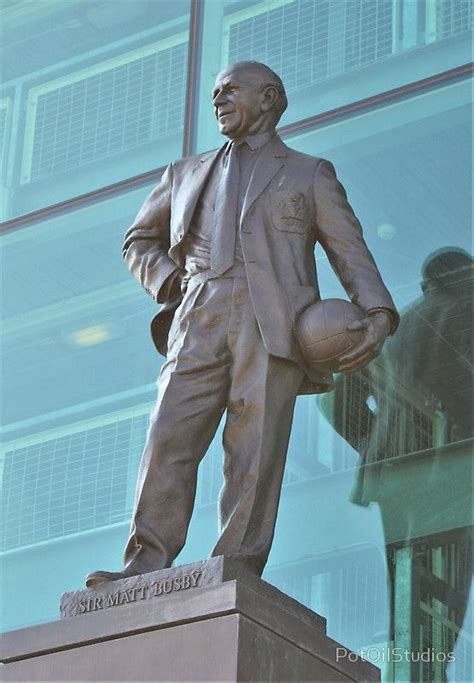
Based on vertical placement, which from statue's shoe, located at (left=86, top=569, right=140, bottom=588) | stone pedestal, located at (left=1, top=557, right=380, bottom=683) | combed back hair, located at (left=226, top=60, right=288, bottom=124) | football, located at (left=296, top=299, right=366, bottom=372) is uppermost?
combed back hair, located at (left=226, top=60, right=288, bottom=124)

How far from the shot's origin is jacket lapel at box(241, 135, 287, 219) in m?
7.31

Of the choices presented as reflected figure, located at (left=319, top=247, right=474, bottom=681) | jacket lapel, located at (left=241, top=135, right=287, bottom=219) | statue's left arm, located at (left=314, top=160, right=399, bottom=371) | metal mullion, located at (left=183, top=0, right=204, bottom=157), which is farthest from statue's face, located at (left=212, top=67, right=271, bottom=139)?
metal mullion, located at (left=183, top=0, right=204, bottom=157)

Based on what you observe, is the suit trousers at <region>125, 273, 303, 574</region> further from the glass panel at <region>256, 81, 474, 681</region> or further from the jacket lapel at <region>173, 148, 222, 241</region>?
the glass panel at <region>256, 81, 474, 681</region>

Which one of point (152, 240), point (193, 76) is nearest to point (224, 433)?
point (152, 240)

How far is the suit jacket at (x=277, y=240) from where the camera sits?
706 centimetres

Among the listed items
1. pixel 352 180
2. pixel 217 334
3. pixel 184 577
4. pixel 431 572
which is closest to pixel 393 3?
pixel 352 180

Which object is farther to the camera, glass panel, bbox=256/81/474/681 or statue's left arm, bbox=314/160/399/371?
glass panel, bbox=256/81/474/681

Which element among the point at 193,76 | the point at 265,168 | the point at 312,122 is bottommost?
the point at 265,168

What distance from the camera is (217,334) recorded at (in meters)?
7.04

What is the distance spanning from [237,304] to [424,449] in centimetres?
260

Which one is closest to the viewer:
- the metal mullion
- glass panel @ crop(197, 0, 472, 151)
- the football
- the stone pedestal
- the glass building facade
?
the stone pedestal

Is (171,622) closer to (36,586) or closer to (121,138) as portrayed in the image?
(36,586)

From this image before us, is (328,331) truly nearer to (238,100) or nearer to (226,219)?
(226,219)

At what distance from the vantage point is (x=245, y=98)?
294 inches
